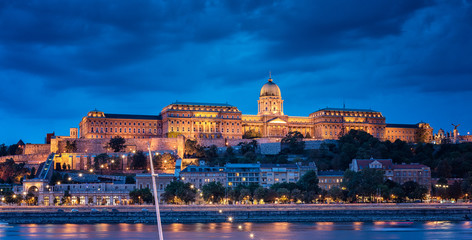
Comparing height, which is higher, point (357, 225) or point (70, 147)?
point (70, 147)

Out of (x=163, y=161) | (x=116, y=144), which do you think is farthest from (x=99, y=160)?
(x=116, y=144)

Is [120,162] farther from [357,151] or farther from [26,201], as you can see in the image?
[357,151]

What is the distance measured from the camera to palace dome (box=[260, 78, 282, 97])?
170250 mm

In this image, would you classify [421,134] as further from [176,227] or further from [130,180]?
[176,227]

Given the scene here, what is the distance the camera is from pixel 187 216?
78125 millimetres

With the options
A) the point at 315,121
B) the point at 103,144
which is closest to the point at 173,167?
the point at 103,144

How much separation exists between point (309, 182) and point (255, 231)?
31892 mm

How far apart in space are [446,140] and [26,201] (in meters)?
91.0

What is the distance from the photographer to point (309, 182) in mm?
96500

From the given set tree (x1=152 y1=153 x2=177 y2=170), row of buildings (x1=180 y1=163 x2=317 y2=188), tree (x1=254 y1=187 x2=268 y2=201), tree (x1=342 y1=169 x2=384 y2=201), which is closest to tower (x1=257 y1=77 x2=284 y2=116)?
tree (x1=152 y1=153 x2=177 y2=170)

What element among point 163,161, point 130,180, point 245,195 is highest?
point 163,161

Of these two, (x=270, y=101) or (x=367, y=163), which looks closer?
(x=367, y=163)

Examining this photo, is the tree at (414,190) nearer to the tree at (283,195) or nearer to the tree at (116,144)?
the tree at (283,195)

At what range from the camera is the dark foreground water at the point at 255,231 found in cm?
6169
